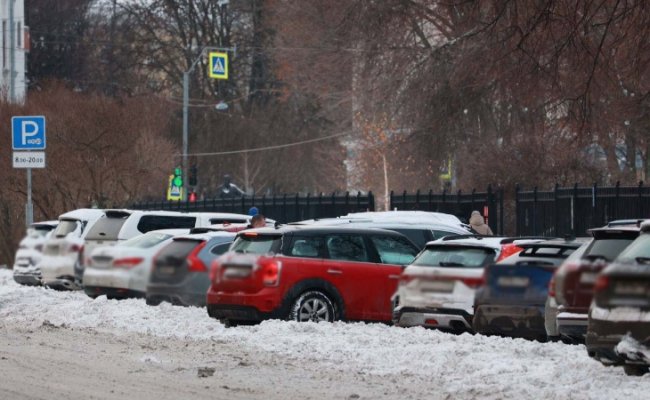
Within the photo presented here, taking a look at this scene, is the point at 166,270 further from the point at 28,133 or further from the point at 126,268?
the point at 28,133

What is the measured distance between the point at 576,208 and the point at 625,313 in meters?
18.2

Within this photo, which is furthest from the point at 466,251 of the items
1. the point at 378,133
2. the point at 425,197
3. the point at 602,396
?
the point at 378,133

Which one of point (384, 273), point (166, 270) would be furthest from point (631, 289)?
point (166, 270)

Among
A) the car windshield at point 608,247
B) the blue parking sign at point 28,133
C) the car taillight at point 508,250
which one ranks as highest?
the blue parking sign at point 28,133

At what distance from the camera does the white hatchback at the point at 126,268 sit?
23406mm

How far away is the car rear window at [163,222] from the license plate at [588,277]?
16046 millimetres

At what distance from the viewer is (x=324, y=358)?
16.9 meters

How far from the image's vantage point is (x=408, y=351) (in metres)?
16.6

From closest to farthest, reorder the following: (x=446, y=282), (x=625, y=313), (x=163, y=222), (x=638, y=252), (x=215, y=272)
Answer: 1. (x=625, y=313)
2. (x=638, y=252)
3. (x=446, y=282)
4. (x=215, y=272)
5. (x=163, y=222)

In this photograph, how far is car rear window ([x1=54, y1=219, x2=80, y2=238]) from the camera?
95.1 feet

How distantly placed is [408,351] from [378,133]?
4267 cm

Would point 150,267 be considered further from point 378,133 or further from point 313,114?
point 313,114

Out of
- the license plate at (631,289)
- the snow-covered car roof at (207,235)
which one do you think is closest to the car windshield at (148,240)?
the snow-covered car roof at (207,235)

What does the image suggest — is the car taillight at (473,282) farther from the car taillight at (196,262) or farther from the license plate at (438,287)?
the car taillight at (196,262)
